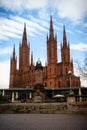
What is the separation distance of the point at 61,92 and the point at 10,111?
3381 cm

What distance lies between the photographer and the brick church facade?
8394cm

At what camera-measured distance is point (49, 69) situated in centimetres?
8806

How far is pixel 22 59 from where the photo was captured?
4129 inches

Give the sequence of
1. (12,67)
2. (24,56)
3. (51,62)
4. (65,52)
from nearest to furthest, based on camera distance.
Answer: (51,62) → (65,52) → (24,56) → (12,67)

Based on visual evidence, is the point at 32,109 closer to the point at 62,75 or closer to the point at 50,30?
the point at 62,75

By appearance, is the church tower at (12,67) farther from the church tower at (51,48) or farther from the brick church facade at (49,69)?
the church tower at (51,48)

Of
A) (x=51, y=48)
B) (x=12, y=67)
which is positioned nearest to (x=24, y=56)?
(x=12, y=67)

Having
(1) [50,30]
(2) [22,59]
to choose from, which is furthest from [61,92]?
(2) [22,59]

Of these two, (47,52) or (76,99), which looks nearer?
(76,99)

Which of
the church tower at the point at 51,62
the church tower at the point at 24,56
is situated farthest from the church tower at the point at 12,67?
the church tower at the point at 51,62

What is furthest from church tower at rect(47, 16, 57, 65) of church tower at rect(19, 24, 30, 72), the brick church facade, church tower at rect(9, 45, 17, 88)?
church tower at rect(9, 45, 17, 88)

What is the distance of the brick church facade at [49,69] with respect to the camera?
275ft

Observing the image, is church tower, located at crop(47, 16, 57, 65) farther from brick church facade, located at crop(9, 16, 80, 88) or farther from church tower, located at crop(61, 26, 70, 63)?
church tower, located at crop(61, 26, 70, 63)

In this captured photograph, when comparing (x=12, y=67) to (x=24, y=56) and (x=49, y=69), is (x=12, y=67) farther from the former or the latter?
(x=49, y=69)
